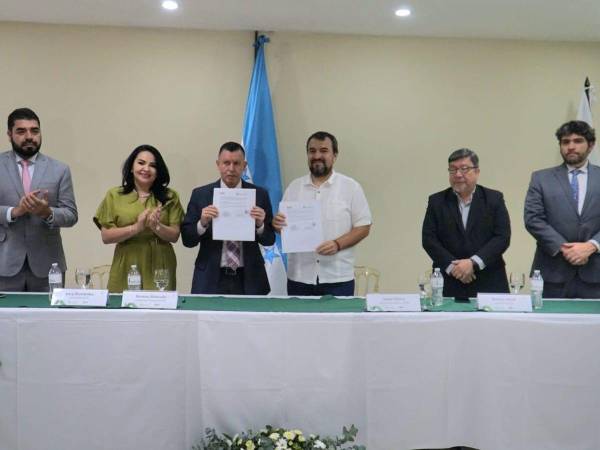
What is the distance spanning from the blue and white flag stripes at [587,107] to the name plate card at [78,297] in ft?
13.8

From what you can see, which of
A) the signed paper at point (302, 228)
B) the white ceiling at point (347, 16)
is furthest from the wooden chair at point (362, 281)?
the white ceiling at point (347, 16)

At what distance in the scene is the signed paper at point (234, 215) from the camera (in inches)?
113

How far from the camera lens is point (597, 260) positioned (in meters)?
2.86

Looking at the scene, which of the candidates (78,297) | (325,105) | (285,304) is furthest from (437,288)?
(325,105)

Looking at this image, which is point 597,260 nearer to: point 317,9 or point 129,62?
point 317,9

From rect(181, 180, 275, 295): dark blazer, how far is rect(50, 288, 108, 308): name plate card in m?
0.69

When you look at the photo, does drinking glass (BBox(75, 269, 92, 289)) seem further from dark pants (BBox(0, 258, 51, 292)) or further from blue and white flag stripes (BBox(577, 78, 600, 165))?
blue and white flag stripes (BBox(577, 78, 600, 165))

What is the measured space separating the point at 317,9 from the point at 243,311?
106 inches

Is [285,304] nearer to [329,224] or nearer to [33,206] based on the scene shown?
[329,224]

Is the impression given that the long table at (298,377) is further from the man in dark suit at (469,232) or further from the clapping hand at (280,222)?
the clapping hand at (280,222)

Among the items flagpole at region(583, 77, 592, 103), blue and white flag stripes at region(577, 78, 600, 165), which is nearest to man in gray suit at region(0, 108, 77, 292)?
blue and white flag stripes at region(577, 78, 600, 165)

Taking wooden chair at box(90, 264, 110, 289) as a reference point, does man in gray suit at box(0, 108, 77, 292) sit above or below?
above

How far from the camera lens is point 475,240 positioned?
2.98 m

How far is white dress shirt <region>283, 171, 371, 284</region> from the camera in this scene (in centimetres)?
314
